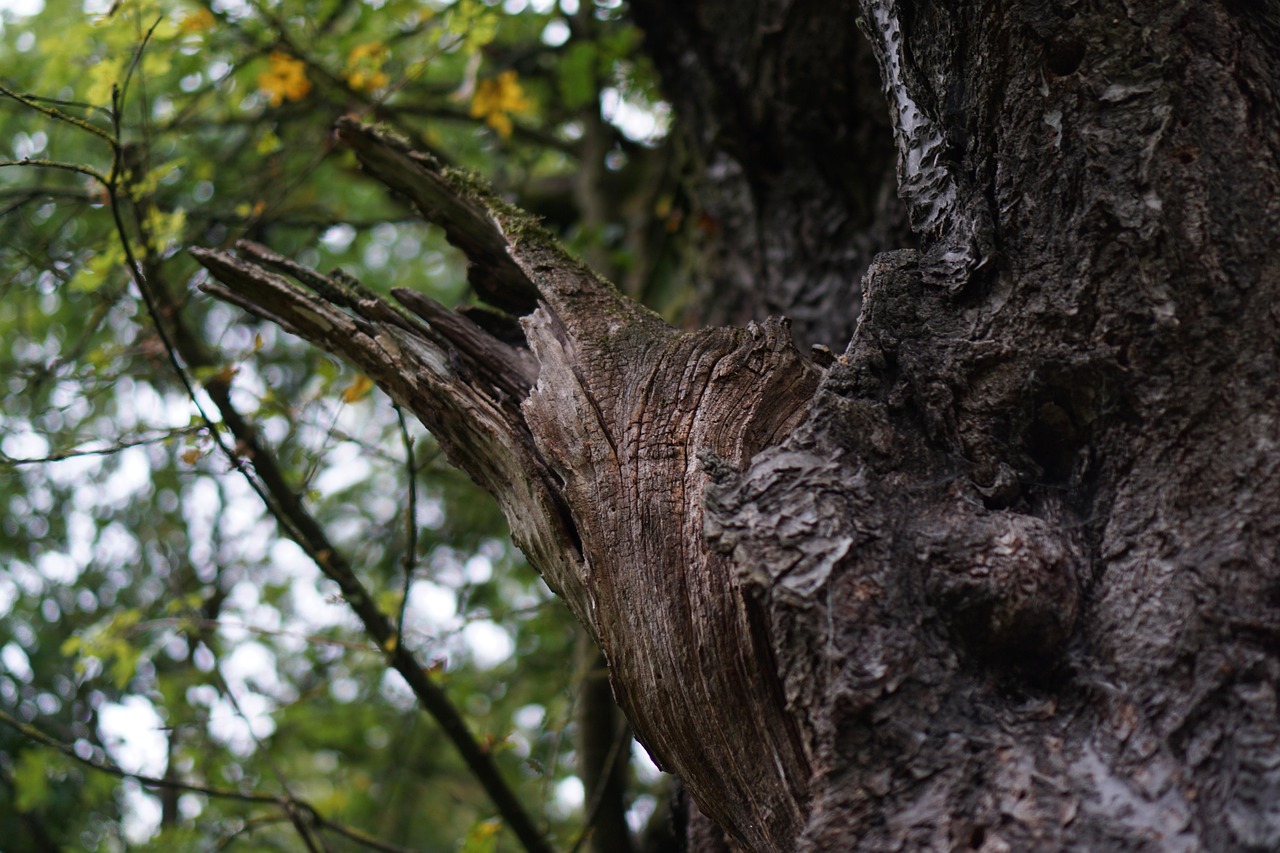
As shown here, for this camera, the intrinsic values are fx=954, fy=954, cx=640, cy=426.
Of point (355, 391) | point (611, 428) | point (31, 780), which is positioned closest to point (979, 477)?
point (611, 428)

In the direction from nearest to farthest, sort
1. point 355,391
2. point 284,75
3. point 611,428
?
1. point 611,428
2. point 355,391
3. point 284,75

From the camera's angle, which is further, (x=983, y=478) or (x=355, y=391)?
(x=355, y=391)

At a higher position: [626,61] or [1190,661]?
[626,61]

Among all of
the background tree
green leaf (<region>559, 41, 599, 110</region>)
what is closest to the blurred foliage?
green leaf (<region>559, 41, 599, 110</region>)

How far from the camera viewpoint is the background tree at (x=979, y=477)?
1288mm

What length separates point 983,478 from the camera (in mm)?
1569

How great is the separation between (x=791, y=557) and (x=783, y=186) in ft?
7.08

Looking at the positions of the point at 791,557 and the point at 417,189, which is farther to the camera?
the point at 417,189

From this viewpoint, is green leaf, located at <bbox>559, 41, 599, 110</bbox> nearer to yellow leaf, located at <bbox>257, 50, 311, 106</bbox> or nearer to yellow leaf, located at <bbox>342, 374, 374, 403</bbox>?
yellow leaf, located at <bbox>257, 50, 311, 106</bbox>

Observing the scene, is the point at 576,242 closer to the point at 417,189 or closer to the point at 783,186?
the point at 783,186

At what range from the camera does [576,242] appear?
4.50m

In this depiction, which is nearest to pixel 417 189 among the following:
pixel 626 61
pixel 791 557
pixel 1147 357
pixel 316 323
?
pixel 316 323

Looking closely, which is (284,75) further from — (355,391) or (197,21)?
(355,391)

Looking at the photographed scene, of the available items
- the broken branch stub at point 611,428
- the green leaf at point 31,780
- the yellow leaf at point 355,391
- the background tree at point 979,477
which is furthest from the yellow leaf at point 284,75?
the green leaf at point 31,780
